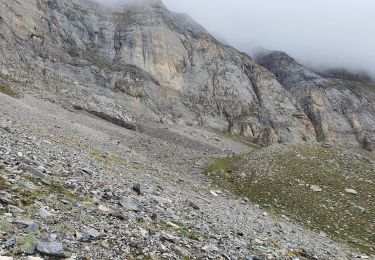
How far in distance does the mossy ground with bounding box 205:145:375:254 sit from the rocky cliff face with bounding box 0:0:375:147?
53.7 m

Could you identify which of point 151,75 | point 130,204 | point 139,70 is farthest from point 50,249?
point 151,75

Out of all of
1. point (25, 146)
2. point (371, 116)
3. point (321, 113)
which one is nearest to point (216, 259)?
point (25, 146)

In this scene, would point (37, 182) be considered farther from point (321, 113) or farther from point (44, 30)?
point (321, 113)

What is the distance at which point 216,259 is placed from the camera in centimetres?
1465

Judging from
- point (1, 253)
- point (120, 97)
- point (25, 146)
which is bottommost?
point (120, 97)

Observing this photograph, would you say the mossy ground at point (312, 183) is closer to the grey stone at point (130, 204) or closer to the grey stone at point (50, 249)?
the grey stone at point (130, 204)

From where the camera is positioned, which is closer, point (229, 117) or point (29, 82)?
point (29, 82)

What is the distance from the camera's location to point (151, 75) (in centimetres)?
13350

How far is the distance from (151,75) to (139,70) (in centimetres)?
455

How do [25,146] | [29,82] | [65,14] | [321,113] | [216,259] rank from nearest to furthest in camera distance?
[216,259] → [25,146] → [29,82] → [65,14] → [321,113]

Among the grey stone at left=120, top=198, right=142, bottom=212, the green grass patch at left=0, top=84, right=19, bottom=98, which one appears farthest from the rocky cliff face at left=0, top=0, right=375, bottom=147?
the grey stone at left=120, top=198, right=142, bottom=212

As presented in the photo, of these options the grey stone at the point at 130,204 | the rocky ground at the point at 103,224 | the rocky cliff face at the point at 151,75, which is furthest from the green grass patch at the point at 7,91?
the grey stone at the point at 130,204

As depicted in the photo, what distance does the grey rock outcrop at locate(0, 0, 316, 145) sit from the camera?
102 meters

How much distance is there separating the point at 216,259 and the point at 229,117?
13317 cm
